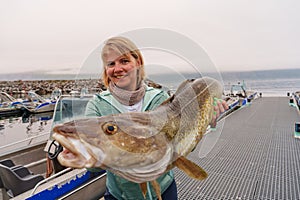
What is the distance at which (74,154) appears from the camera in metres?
0.81

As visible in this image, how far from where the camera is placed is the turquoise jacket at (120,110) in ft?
4.19

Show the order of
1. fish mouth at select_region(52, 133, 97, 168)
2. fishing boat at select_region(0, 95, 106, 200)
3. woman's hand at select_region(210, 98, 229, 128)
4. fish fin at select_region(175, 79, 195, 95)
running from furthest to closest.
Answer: fishing boat at select_region(0, 95, 106, 200)
woman's hand at select_region(210, 98, 229, 128)
fish fin at select_region(175, 79, 195, 95)
fish mouth at select_region(52, 133, 97, 168)

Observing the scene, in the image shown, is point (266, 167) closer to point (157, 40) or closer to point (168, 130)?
point (168, 130)

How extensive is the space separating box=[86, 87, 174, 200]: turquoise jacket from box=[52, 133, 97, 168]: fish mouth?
1.30 ft

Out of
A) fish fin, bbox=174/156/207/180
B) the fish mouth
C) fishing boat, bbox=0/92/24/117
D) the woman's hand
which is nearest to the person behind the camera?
the fish mouth

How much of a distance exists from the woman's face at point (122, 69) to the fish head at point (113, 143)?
0.25 m

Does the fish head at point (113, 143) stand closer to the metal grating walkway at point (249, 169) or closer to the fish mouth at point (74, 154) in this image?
the fish mouth at point (74, 154)

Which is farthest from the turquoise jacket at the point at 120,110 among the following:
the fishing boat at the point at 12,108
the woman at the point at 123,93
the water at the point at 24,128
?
the fishing boat at the point at 12,108

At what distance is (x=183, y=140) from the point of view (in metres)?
1.16

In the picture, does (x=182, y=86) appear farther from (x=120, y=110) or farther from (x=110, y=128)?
(x=110, y=128)

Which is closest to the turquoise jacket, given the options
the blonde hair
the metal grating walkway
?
the blonde hair

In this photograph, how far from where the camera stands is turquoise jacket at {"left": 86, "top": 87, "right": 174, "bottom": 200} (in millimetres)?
1276

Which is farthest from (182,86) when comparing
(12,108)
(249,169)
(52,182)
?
(12,108)

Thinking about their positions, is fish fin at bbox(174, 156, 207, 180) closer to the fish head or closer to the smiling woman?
the fish head
